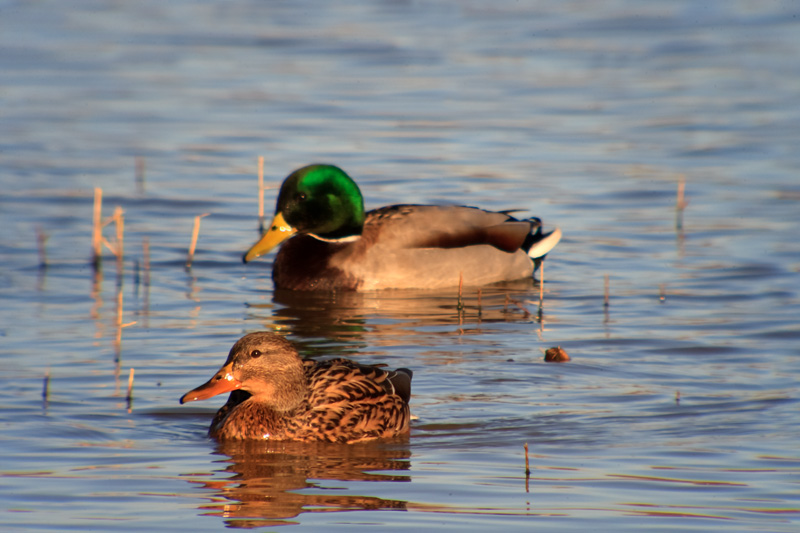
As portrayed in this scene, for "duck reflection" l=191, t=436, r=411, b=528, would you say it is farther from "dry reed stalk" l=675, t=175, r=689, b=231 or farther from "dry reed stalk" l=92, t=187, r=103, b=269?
"dry reed stalk" l=675, t=175, r=689, b=231

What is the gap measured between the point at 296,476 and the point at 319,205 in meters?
5.67

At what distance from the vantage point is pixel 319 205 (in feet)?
41.5

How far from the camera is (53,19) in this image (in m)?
23.9

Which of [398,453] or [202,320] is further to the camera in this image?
[202,320]

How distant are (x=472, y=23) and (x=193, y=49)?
4754mm

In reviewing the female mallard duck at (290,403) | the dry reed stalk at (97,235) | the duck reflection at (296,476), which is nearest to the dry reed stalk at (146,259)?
the dry reed stalk at (97,235)

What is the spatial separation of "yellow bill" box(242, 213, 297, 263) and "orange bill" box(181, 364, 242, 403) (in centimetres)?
434

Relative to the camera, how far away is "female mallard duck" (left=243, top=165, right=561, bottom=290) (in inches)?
487

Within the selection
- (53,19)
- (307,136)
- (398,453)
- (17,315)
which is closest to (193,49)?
(53,19)

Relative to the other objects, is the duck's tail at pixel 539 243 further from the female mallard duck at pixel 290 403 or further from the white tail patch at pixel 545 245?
the female mallard duck at pixel 290 403

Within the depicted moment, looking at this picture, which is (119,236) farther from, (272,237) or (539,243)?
(539,243)

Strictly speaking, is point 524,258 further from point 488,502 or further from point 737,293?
point 488,502

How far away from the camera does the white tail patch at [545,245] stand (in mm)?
12961

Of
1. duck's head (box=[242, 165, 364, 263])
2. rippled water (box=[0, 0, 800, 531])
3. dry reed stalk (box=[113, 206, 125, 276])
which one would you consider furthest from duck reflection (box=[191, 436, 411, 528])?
duck's head (box=[242, 165, 364, 263])
